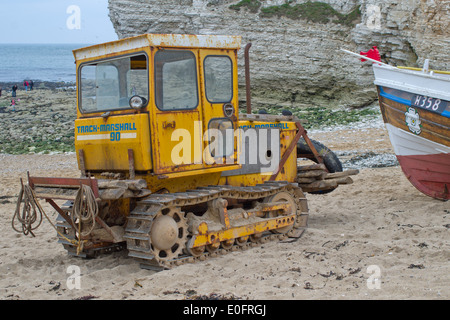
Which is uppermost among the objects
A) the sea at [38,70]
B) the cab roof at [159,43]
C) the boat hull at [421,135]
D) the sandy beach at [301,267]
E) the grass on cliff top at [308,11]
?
the grass on cliff top at [308,11]

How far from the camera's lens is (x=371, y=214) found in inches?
368

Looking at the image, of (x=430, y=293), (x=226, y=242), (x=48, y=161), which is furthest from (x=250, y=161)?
(x=48, y=161)

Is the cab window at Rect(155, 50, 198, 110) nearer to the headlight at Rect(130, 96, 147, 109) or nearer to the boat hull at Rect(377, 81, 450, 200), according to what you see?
the headlight at Rect(130, 96, 147, 109)

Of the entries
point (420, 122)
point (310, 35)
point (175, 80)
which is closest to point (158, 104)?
point (175, 80)

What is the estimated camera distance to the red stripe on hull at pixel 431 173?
31.5 ft

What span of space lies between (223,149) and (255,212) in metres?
1.05

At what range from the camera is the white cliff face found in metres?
23.8

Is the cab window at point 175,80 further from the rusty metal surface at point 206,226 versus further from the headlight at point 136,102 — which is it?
the rusty metal surface at point 206,226

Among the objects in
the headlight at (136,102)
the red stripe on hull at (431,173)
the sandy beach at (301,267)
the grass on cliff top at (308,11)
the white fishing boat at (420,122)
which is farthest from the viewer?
the grass on cliff top at (308,11)

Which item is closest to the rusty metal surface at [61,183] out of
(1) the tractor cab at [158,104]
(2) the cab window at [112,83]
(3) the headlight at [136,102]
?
(1) the tractor cab at [158,104]

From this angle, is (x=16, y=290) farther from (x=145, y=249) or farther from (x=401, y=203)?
(x=401, y=203)

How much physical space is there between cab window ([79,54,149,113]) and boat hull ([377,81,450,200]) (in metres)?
5.29

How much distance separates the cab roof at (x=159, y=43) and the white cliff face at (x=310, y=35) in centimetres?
1863

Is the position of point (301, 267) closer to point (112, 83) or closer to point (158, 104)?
point (158, 104)
